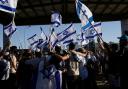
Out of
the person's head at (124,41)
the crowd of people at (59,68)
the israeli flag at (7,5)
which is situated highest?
the israeli flag at (7,5)

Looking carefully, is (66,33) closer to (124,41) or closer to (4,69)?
(4,69)

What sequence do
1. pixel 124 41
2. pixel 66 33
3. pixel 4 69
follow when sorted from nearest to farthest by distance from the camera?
pixel 124 41 < pixel 4 69 < pixel 66 33

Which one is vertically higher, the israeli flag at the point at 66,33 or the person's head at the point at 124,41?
the israeli flag at the point at 66,33

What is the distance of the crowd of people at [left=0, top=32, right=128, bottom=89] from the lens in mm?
8312

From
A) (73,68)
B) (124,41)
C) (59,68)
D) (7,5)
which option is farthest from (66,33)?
(124,41)

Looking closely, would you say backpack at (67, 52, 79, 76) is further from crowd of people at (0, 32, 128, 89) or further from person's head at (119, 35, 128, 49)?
person's head at (119, 35, 128, 49)

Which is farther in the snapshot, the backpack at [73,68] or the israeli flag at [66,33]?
the israeli flag at [66,33]

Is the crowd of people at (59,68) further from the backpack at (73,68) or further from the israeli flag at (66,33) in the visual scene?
the israeli flag at (66,33)

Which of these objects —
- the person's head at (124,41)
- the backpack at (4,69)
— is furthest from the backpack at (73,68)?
the person's head at (124,41)

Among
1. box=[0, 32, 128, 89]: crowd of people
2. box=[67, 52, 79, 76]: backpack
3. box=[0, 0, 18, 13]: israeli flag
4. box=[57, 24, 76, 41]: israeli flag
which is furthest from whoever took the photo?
box=[57, 24, 76, 41]: israeli flag

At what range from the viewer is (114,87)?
914 centimetres

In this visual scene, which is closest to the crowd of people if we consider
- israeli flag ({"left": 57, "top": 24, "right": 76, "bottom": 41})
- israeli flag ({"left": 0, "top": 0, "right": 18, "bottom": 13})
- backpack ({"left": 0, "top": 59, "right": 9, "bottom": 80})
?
backpack ({"left": 0, "top": 59, "right": 9, "bottom": 80})

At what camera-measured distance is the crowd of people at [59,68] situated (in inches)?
327

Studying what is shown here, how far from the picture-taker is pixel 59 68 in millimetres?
10852
